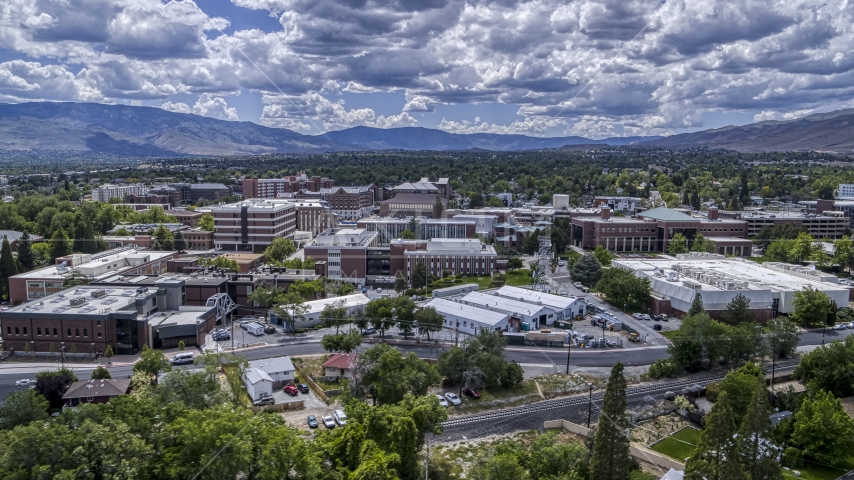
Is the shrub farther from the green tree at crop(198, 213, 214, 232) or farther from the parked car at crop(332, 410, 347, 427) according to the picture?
the green tree at crop(198, 213, 214, 232)

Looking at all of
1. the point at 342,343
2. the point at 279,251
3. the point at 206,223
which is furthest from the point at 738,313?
the point at 206,223

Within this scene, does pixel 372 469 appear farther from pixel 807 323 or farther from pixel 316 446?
pixel 807 323

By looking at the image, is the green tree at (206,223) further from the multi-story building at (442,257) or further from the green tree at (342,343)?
the green tree at (342,343)

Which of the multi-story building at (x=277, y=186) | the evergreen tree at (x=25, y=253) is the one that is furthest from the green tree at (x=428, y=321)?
the multi-story building at (x=277, y=186)

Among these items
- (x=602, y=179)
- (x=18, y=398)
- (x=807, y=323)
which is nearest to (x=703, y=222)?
(x=807, y=323)

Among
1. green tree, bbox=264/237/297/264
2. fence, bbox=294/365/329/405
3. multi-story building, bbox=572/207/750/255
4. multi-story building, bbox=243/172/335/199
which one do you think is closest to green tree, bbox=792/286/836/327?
multi-story building, bbox=572/207/750/255

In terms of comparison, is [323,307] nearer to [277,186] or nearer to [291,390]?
[291,390]
